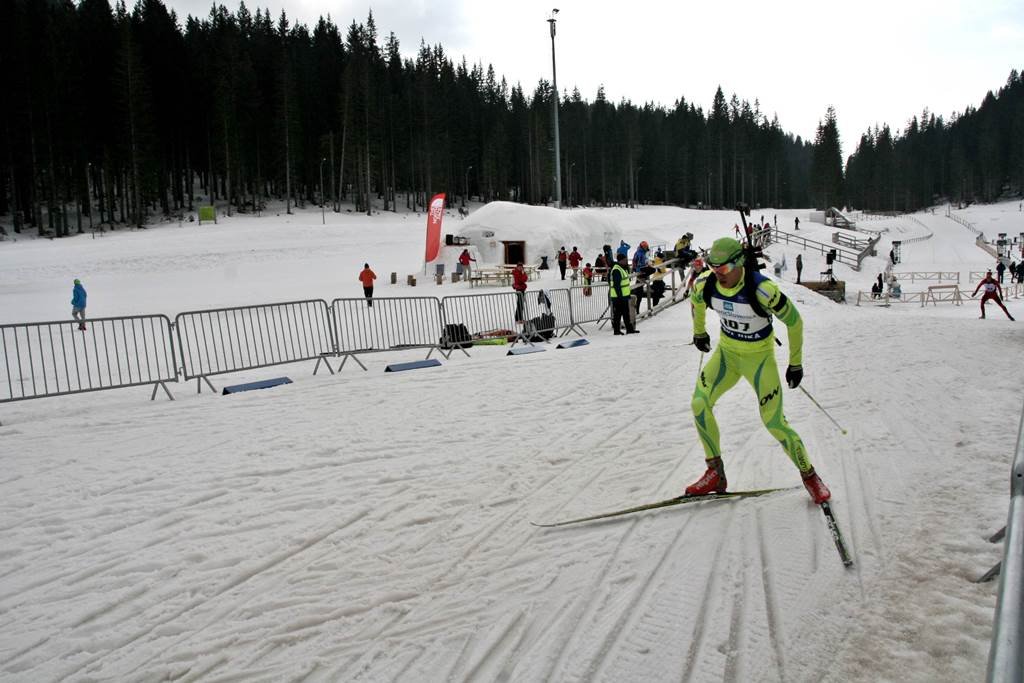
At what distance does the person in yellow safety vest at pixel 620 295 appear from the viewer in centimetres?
1518

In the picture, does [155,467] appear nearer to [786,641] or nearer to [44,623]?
[44,623]

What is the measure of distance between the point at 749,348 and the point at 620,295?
11.0 meters

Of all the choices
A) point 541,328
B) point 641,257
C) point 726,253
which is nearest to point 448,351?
point 541,328

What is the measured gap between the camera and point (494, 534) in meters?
4.51

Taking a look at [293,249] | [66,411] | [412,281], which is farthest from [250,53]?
[66,411]

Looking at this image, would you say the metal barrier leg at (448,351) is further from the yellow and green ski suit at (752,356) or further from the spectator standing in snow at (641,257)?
the spectator standing in snow at (641,257)

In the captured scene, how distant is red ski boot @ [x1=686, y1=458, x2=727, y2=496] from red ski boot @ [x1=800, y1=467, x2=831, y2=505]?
63 cm

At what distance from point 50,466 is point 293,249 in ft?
105

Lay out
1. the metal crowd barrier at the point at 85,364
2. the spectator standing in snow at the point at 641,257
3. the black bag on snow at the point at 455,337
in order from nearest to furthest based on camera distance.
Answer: the metal crowd barrier at the point at 85,364 → the black bag on snow at the point at 455,337 → the spectator standing in snow at the point at 641,257

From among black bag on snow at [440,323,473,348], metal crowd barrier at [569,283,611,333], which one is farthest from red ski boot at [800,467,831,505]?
metal crowd barrier at [569,283,611,333]

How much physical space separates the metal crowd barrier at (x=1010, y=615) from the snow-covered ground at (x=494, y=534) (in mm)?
1428

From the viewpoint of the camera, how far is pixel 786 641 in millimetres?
3189

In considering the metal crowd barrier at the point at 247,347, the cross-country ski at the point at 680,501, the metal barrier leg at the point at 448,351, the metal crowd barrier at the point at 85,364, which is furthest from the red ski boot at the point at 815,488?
the metal barrier leg at the point at 448,351

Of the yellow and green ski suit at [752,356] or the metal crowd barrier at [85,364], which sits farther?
the metal crowd barrier at [85,364]
